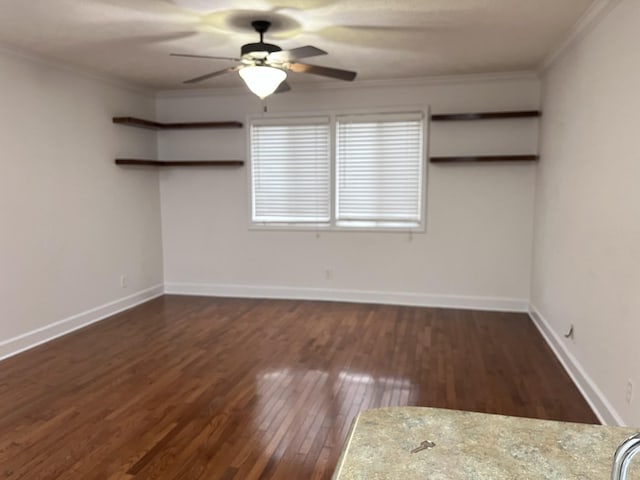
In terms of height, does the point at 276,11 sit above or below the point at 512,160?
above

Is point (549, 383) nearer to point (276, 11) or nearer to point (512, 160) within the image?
point (512, 160)

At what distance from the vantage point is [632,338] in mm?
2402

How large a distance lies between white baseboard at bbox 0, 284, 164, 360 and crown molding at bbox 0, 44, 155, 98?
2.33 m

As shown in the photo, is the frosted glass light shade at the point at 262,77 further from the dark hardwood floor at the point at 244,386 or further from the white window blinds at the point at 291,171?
the white window blinds at the point at 291,171

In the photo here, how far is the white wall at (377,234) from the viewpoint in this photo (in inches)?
199

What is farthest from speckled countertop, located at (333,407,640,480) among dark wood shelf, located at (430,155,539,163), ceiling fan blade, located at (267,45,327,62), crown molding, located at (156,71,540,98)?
crown molding, located at (156,71,540,98)

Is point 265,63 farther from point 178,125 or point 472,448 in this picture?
point 178,125

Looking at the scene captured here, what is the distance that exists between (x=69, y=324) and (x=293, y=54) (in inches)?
132

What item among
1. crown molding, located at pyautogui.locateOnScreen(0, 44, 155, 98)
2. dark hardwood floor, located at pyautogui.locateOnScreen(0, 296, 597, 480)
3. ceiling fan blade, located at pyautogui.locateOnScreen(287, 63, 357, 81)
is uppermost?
crown molding, located at pyautogui.locateOnScreen(0, 44, 155, 98)

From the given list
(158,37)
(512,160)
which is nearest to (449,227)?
(512,160)

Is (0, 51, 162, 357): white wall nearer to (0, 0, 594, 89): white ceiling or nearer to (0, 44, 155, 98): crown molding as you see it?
(0, 44, 155, 98): crown molding

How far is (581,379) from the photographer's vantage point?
10.6ft

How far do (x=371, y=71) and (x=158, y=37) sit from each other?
6.85ft

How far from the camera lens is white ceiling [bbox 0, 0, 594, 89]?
2941 mm
